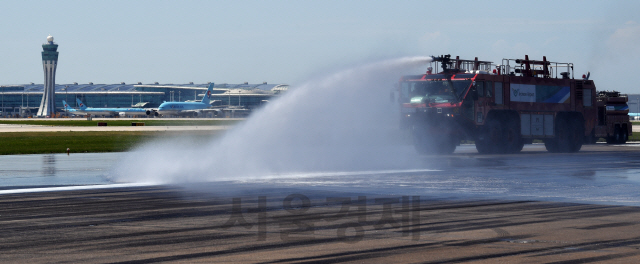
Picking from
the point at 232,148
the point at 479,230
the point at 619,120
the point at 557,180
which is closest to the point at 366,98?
the point at 232,148

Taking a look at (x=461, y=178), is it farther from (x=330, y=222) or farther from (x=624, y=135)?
(x=624, y=135)

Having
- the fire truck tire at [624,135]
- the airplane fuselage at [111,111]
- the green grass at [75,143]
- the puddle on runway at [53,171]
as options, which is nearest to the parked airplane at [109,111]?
the airplane fuselage at [111,111]

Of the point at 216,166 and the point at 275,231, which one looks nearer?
the point at 275,231

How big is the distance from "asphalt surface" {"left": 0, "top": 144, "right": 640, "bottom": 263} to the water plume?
10.2 feet

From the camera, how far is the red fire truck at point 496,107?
99.9ft

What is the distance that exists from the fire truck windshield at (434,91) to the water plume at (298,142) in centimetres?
201

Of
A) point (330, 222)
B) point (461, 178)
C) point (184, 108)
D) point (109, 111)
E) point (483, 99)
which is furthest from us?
point (109, 111)

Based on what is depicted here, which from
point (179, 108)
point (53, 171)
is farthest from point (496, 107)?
point (179, 108)

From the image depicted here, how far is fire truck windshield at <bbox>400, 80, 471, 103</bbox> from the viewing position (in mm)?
30359

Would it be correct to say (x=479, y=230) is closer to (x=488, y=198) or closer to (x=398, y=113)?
(x=488, y=198)

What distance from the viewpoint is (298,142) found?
23562 mm

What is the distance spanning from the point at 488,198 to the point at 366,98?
42.3 ft

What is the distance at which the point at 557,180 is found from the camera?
19125 mm

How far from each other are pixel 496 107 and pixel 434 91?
2.82 m
